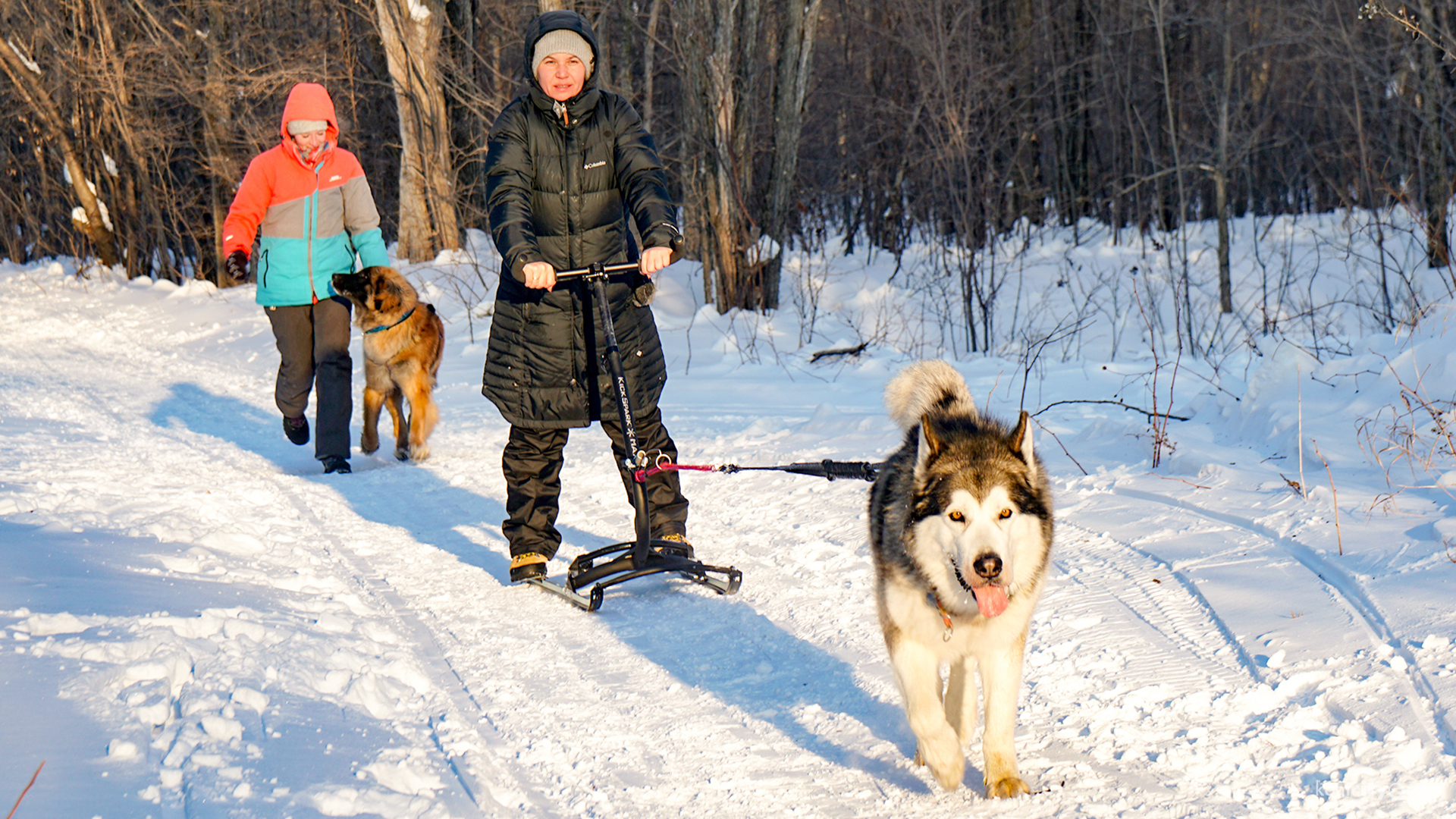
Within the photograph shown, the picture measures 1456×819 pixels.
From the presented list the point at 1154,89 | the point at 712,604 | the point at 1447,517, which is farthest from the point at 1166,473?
the point at 1154,89

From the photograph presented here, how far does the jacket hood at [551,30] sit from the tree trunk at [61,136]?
16555mm

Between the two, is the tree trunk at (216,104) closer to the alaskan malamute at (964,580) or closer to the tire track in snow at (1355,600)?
the tire track in snow at (1355,600)

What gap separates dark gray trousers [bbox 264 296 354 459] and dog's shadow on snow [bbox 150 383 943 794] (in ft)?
1.70

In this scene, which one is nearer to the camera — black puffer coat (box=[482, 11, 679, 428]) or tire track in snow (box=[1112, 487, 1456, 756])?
tire track in snow (box=[1112, 487, 1456, 756])

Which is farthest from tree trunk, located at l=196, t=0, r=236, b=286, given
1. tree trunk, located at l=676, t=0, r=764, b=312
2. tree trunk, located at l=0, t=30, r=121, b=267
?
tree trunk, located at l=676, t=0, r=764, b=312

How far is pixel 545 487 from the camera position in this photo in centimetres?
454

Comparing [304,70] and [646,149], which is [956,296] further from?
[304,70]

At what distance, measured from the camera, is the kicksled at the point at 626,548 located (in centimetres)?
408

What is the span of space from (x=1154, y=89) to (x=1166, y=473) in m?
18.3

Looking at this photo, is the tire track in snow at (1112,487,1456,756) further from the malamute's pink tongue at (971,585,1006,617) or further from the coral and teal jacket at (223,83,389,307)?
the coral and teal jacket at (223,83,389,307)

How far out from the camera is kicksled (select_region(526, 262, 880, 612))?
13.4ft

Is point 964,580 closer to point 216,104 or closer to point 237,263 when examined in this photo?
point 237,263

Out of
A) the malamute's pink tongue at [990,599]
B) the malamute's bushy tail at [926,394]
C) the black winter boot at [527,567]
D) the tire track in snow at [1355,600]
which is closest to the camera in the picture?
the malamute's pink tongue at [990,599]

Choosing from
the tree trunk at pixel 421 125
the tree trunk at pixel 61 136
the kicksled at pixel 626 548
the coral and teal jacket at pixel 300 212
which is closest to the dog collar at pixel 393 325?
the coral and teal jacket at pixel 300 212
